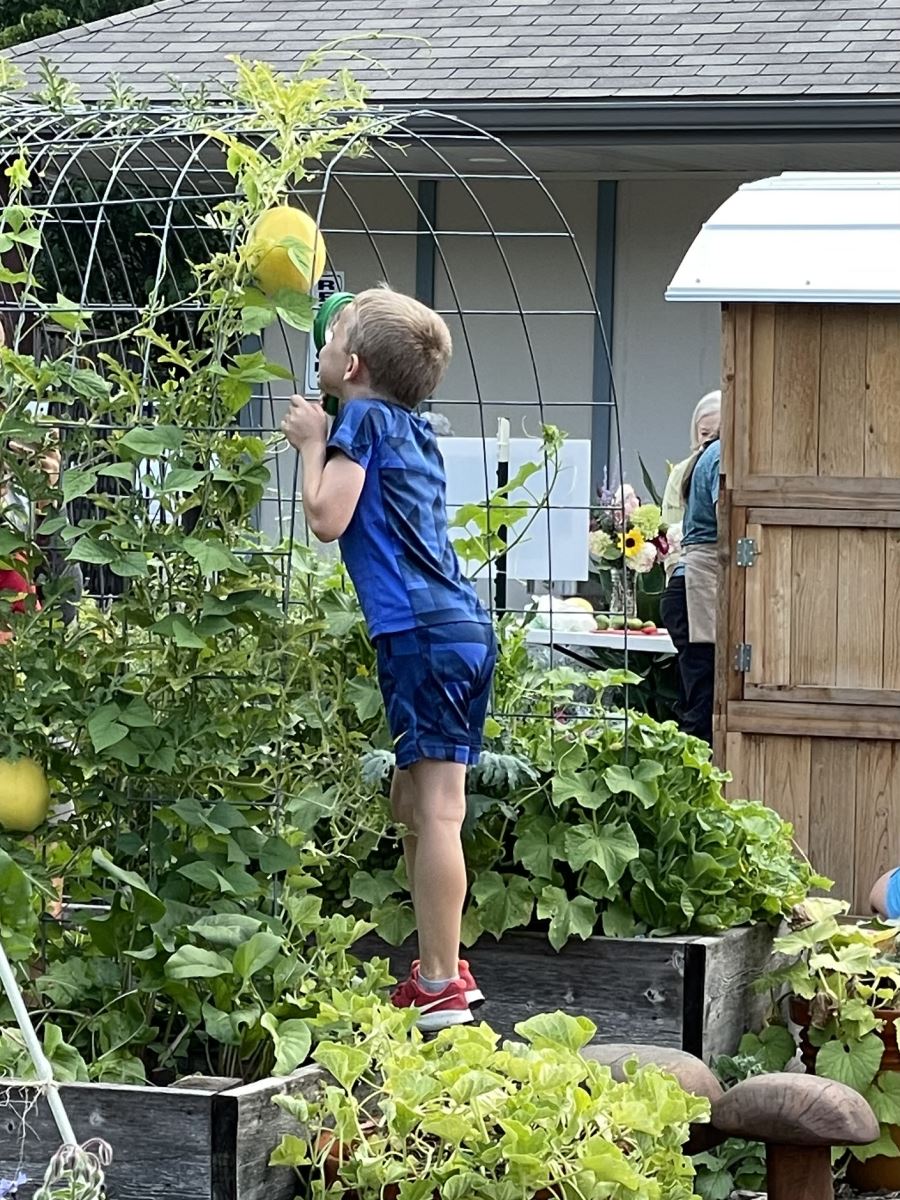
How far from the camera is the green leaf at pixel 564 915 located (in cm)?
401

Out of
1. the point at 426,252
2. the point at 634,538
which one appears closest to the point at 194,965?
the point at 634,538

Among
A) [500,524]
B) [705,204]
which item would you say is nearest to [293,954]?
[500,524]

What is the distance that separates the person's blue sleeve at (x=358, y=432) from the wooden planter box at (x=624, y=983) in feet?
3.75

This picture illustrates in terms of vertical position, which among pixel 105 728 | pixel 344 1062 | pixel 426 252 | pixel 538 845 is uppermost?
pixel 426 252

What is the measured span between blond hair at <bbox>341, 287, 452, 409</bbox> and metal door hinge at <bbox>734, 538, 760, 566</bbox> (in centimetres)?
266

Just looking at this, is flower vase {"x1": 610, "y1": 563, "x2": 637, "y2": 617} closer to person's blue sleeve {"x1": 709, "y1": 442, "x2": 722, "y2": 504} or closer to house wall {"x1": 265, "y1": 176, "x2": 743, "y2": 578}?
person's blue sleeve {"x1": 709, "y1": 442, "x2": 722, "y2": 504}

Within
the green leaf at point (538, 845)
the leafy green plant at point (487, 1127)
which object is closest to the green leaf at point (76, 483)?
the leafy green plant at point (487, 1127)

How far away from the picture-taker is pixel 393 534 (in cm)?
361

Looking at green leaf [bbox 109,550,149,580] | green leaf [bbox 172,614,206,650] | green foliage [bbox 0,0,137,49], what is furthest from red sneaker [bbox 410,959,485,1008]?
green foliage [bbox 0,0,137,49]

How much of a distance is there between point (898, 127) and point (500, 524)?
5.80 metres

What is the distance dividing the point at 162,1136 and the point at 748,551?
3.57 m

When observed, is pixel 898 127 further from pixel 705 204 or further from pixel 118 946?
pixel 118 946

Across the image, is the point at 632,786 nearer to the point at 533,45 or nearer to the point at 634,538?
the point at 634,538

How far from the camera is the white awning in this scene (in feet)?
20.1
